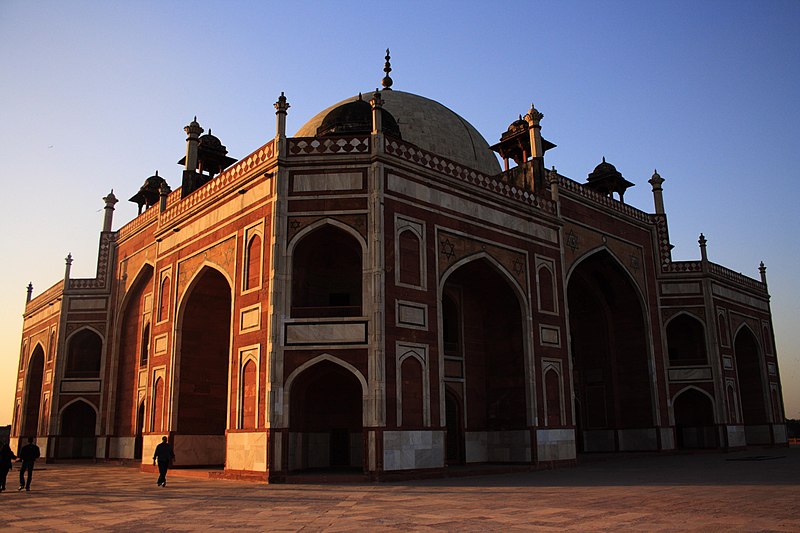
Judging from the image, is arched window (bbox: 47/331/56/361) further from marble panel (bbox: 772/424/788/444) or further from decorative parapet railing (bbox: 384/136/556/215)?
marble panel (bbox: 772/424/788/444)

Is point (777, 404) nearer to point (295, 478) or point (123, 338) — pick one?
point (295, 478)

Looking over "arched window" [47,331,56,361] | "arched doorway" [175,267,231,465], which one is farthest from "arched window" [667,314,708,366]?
"arched window" [47,331,56,361]

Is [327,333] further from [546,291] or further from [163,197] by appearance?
[163,197]

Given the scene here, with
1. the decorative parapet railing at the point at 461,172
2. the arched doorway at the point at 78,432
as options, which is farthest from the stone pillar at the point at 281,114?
the arched doorway at the point at 78,432

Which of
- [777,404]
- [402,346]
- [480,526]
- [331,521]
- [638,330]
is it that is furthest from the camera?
→ [777,404]

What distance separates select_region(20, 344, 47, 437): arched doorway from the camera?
3098 centimetres

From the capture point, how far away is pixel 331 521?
868 cm

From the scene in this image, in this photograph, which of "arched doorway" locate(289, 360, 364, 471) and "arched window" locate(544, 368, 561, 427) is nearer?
"arched doorway" locate(289, 360, 364, 471)

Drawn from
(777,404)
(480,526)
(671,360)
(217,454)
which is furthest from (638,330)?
(480,526)

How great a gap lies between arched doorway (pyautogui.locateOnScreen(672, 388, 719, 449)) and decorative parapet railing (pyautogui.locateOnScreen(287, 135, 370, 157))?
1741 cm

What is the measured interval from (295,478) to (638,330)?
643 inches

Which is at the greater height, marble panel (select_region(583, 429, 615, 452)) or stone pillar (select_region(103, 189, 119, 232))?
stone pillar (select_region(103, 189, 119, 232))

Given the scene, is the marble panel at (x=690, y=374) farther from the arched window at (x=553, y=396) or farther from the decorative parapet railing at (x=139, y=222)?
the decorative parapet railing at (x=139, y=222)

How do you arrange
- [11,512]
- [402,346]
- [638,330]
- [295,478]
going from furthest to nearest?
1. [638,330]
2. [402,346]
3. [295,478]
4. [11,512]
